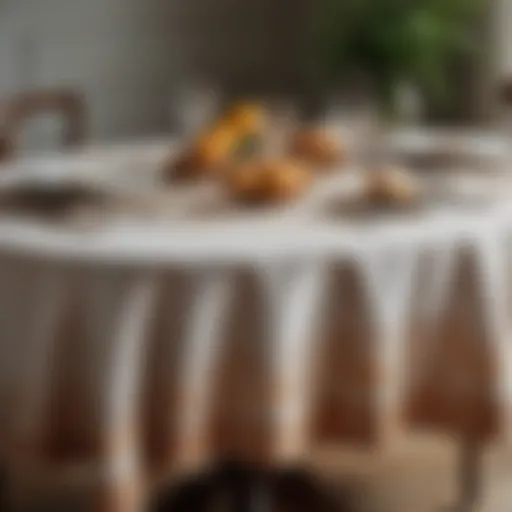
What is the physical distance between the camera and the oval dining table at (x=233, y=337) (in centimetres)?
161

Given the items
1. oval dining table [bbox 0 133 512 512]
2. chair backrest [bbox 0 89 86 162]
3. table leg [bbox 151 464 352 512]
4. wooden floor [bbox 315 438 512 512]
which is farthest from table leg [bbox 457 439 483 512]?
chair backrest [bbox 0 89 86 162]

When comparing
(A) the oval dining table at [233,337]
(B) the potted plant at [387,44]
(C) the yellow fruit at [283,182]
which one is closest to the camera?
(A) the oval dining table at [233,337]

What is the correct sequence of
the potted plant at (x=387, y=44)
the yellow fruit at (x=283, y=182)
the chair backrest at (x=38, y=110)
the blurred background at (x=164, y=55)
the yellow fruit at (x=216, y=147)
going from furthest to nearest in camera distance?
the blurred background at (x=164, y=55) → the chair backrest at (x=38, y=110) → the potted plant at (x=387, y=44) → the yellow fruit at (x=216, y=147) → the yellow fruit at (x=283, y=182)

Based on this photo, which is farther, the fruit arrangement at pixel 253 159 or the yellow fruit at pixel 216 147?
the yellow fruit at pixel 216 147

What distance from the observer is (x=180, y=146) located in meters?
2.50

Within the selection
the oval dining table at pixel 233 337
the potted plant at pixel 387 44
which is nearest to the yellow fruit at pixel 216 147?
the oval dining table at pixel 233 337

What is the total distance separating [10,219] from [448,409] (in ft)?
2.34

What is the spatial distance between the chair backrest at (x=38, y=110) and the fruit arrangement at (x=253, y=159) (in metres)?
0.56

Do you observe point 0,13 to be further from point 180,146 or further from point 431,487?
point 431,487

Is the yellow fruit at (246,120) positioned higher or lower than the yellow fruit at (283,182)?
higher

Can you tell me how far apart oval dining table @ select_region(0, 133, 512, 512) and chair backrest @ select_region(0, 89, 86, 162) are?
39.0 inches

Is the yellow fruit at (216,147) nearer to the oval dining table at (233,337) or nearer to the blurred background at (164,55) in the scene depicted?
the oval dining table at (233,337)

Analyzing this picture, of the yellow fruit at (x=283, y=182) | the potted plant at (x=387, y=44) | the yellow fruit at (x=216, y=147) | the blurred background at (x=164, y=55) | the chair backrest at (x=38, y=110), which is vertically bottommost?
the yellow fruit at (x=283, y=182)

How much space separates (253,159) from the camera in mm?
2180
